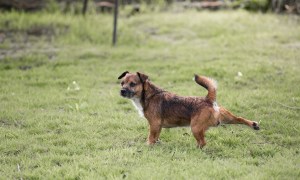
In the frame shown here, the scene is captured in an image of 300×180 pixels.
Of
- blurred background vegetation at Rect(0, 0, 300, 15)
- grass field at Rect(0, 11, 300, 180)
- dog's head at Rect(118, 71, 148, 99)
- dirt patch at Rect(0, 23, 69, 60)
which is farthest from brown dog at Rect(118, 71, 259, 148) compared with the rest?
blurred background vegetation at Rect(0, 0, 300, 15)

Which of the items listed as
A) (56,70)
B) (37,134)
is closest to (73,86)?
(56,70)

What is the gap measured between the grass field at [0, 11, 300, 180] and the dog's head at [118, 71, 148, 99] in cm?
74

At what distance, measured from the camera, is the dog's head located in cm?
678

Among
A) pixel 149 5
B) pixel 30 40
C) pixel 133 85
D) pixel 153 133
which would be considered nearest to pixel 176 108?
pixel 153 133

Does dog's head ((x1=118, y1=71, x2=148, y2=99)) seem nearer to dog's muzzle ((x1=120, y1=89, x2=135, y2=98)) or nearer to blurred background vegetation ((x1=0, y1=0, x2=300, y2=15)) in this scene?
dog's muzzle ((x1=120, y1=89, x2=135, y2=98))

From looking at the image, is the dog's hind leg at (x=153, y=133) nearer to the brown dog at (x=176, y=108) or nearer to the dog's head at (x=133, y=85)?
the brown dog at (x=176, y=108)

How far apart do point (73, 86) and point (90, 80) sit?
26.2 inches

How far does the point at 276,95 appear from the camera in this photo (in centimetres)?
912

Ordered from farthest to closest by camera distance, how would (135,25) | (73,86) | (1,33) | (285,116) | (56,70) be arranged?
(135,25), (1,33), (56,70), (73,86), (285,116)

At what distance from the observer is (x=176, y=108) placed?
6723 mm

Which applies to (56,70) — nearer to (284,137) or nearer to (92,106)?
(92,106)

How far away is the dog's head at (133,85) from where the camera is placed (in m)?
6.78

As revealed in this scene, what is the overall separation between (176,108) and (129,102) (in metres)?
2.70

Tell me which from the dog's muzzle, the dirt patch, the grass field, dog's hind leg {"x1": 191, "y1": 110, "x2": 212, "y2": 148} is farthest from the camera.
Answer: the dirt patch
